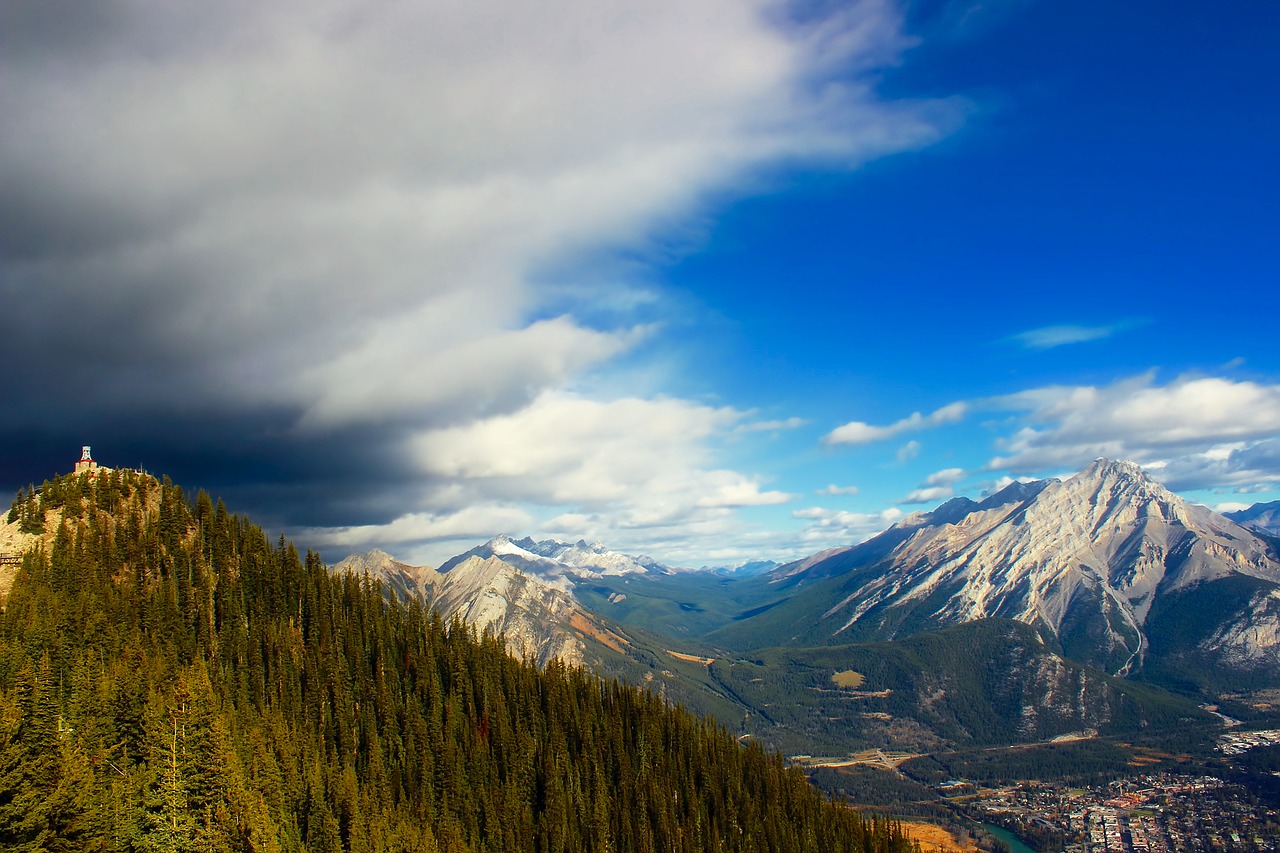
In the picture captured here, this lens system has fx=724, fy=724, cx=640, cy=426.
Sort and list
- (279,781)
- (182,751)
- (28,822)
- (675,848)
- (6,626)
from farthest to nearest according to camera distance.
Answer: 1. (675,848)
2. (6,626)
3. (279,781)
4. (182,751)
5. (28,822)

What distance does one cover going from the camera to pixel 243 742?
12475cm

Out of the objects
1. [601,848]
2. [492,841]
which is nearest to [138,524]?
[492,841]

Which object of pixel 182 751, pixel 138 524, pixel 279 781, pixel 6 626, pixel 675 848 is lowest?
pixel 675 848

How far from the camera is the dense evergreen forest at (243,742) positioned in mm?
87562

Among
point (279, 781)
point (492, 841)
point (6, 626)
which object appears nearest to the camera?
→ point (279, 781)

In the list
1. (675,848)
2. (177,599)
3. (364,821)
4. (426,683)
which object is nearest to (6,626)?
(177,599)

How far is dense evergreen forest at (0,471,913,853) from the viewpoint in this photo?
87.6 metres

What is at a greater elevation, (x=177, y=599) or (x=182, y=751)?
(x=177, y=599)

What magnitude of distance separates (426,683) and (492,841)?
165ft

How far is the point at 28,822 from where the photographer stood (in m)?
63.2

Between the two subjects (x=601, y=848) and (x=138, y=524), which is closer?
(x=601, y=848)

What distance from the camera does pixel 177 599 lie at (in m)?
182

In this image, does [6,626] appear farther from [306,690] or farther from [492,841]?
[492,841]

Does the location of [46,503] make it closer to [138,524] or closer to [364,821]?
[138,524]
